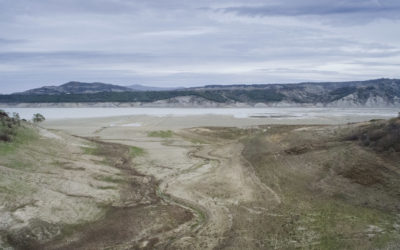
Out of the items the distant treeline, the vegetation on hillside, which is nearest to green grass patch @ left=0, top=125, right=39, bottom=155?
the vegetation on hillside

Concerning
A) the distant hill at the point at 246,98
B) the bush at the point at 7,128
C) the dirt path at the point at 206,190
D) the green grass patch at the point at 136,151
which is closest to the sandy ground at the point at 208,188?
the dirt path at the point at 206,190

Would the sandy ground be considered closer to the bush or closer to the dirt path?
the dirt path

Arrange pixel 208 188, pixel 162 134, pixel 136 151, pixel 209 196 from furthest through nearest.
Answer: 1. pixel 162 134
2. pixel 136 151
3. pixel 208 188
4. pixel 209 196

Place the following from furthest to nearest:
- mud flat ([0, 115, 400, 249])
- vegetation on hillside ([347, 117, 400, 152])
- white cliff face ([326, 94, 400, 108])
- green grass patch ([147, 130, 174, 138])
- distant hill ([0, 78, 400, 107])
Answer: distant hill ([0, 78, 400, 107]) < white cliff face ([326, 94, 400, 108]) < green grass patch ([147, 130, 174, 138]) < vegetation on hillside ([347, 117, 400, 152]) < mud flat ([0, 115, 400, 249])

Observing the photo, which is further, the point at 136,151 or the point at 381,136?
the point at 136,151

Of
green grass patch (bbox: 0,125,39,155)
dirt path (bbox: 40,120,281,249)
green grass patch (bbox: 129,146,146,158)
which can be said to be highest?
green grass patch (bbox: 0,125,39,155)

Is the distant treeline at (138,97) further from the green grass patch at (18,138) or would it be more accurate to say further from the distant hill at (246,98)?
the green grass patch at (18,138)

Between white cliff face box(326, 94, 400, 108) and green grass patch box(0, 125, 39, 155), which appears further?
white cliff face box(326, 94, 400, 108)

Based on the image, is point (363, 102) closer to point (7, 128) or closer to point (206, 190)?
point (206, 190)

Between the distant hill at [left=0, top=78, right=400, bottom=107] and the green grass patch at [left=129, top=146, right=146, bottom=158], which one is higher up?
the distant hill at [left=0, top=78, right=400, bottom=107]

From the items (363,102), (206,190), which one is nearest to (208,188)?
(206,190)

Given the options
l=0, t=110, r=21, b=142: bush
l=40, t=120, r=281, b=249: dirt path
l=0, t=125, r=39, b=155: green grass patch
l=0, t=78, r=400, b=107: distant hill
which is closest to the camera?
l=40, t=120, r=281, b=249: dirt path
